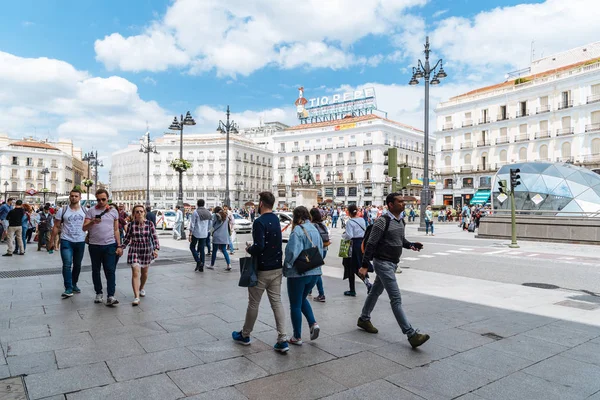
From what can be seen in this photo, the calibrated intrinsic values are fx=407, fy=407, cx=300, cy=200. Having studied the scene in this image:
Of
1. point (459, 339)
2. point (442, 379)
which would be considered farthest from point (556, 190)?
point (442, 379)

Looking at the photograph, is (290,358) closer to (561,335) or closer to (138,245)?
(561,335)

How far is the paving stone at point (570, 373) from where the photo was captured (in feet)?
11.6

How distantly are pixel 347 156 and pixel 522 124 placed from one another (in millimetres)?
28734

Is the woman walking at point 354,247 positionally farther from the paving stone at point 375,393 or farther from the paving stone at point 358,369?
the paving stone at point 375,393

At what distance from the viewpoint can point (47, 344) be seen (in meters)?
4.43

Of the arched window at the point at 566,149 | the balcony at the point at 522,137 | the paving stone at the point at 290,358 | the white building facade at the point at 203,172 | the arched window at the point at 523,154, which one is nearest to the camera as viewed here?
the paving stone at the point at 290,358

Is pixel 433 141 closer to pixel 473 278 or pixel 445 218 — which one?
pixel 445 218

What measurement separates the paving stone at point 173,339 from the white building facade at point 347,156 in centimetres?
5986

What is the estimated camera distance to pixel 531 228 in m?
18.6

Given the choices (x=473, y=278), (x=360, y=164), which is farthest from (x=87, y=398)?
(x=360, y=164)

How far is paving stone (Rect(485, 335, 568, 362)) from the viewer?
4.30 metres

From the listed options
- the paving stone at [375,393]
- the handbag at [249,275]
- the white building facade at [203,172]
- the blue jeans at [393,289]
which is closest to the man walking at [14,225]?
the handbag at [249,275]

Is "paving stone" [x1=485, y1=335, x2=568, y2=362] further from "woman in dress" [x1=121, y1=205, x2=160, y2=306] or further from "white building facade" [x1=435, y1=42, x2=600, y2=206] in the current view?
"white building facade" [x1=435, y1=42, x2=600, y2=206]

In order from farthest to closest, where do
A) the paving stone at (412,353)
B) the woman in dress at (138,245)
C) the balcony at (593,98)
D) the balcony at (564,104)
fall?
the balcony at (564,104) → the balcony at (593,98) → the woman in dress at (138,245) → the paving stone at (412,353)
